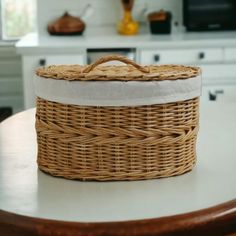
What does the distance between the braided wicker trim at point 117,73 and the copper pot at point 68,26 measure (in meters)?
2.75

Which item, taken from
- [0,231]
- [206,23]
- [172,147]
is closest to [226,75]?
[206,23]

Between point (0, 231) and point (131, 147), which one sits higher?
point (131, 147)

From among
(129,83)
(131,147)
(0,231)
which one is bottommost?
(0,231)

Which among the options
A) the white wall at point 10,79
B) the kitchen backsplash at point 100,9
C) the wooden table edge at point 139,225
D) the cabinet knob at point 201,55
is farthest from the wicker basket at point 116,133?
the white wall at point 10,79

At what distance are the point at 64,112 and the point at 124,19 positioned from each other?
10.3 ft

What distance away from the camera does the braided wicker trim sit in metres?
1.06

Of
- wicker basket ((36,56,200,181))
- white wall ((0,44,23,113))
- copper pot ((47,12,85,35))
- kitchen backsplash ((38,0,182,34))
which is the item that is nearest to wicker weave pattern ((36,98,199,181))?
wicker basket ((36,56,200,181))

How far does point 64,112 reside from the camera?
3.58 feet

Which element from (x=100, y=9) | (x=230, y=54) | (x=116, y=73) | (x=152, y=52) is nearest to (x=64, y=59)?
(x=152, y=52)

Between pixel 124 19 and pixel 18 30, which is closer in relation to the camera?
pixel 124 19

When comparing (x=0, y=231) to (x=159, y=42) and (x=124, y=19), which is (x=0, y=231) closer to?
(x=159, y=42)

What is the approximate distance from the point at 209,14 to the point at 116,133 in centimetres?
314

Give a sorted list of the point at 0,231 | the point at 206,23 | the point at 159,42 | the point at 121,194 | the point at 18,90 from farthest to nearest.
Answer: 1. the point at 18,90
2. the point at 206,23
3. the point at 159,42
4. the point at 121,194
5. the point at 0,231

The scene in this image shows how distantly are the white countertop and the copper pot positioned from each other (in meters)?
0.05
